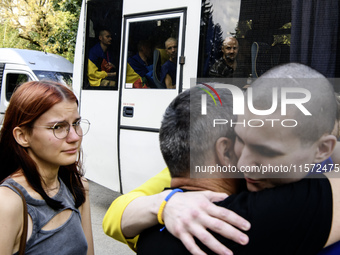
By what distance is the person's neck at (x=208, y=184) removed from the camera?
1.50m

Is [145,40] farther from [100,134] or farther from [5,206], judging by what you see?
→ [5,206]

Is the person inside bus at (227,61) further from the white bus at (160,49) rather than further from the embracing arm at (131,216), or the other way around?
the embracing arm at (131,216)

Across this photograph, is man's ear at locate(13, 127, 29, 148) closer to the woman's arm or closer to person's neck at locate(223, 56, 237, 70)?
the woman's arm

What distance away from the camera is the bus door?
471cm

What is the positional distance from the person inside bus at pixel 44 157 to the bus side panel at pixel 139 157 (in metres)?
2.79

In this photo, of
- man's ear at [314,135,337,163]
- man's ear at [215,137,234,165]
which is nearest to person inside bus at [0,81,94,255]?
man's ear at [215,137,234,165]

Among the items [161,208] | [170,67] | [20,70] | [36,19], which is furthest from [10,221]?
[36,19]

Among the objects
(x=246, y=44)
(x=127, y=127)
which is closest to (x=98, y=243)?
(x=127, y=127)

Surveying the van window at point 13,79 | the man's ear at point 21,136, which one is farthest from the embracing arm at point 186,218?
the van window at point 13,79

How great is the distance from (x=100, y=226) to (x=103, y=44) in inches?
89.1

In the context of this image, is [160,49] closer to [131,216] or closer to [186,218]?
[131,216]

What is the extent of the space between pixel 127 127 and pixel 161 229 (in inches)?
147

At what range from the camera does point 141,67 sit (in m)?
5.09

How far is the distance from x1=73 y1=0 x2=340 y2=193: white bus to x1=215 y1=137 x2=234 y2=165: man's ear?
2160 mm
